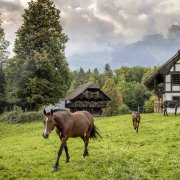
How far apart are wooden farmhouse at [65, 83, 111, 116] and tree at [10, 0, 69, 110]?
16687 mm

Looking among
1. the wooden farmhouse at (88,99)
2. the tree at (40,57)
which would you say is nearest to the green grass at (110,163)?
the tree at (40,57)

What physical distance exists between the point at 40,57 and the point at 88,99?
25082mm

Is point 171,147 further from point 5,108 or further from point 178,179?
point 5,108

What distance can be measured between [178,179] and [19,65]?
45391mm

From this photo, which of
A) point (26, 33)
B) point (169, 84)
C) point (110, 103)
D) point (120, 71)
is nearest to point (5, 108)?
point (26, 33)

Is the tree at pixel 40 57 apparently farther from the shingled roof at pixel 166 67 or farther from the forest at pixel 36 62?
the shingled roof at pixel 166 67

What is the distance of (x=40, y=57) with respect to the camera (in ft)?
173

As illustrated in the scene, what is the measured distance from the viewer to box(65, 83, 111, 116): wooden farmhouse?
74.3 m

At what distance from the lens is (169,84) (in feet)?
167

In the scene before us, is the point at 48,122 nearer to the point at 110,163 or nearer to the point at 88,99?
the point at 110,163

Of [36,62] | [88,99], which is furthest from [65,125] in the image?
[88,99]

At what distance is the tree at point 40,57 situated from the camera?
52938 millimetres

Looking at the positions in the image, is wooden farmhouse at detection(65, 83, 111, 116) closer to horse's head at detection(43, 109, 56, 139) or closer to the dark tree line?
the dark tree line

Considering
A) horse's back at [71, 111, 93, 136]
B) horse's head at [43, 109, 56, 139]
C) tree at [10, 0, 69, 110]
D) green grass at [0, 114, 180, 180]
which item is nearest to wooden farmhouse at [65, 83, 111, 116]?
tree at [10, 0, 69, 110]
